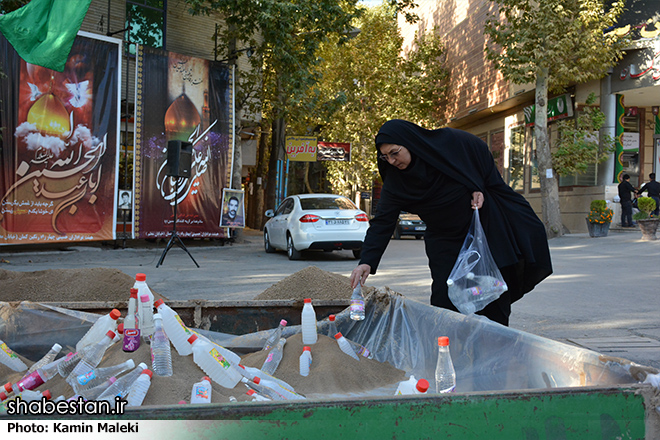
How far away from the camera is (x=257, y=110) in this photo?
1917 cm

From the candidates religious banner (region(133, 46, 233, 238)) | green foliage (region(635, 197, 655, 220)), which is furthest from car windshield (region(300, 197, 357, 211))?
green foliage (region(635, 197, 655, 220))

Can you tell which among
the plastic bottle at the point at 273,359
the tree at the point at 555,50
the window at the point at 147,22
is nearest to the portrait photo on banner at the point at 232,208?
the window at the point at 147,22

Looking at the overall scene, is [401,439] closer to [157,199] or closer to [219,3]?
[157,199]

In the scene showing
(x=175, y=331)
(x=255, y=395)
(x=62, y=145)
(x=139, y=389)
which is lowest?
(x=255, y=395)

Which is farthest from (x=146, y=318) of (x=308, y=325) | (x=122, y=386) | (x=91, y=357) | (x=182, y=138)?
(x=182, y=138)

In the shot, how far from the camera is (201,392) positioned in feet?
8.50

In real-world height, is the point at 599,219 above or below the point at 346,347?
above

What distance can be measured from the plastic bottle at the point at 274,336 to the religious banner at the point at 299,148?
18526mm

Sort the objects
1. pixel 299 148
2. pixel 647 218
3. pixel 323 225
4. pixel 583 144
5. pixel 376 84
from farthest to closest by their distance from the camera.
Result: pixel 376 84 < pixel 299 148 < pixel 583 144 < pixel 647 218 < pixel 323 225

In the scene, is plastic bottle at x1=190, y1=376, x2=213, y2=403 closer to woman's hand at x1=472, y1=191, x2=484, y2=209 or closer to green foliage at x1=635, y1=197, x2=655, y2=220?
woman's hand at x1=472, y1=191, x2=484, y2=209

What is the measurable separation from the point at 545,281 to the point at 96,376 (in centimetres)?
827

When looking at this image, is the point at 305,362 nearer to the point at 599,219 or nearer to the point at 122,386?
the point at 122,386

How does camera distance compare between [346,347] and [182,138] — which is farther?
[182,138]

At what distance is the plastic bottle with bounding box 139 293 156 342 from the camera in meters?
3.19
